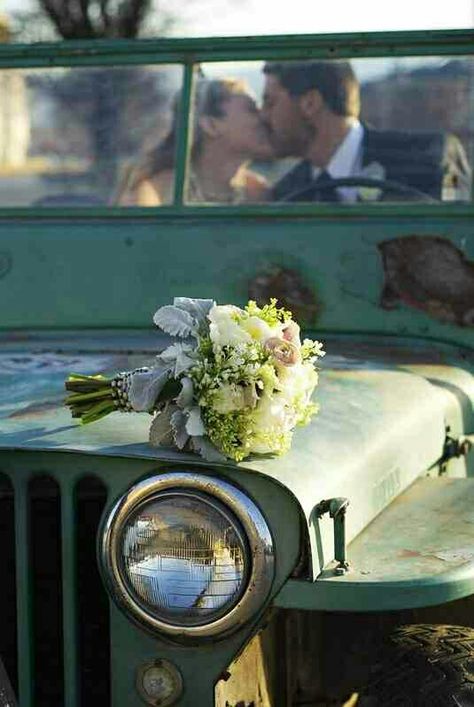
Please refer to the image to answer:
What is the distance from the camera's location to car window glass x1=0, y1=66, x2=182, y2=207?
4168 mm

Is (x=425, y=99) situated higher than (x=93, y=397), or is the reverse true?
(x=425, y=99)

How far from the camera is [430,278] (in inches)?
152

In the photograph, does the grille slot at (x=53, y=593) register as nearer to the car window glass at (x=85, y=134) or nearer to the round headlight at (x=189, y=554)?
the round headlight at (x=189, y=554)

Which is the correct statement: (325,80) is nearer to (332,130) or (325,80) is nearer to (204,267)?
(332,130)

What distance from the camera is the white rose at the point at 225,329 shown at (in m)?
2.55

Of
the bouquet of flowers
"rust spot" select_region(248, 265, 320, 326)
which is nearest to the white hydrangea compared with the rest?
the bouquet of flowers

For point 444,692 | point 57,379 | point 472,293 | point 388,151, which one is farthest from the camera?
point 388,151

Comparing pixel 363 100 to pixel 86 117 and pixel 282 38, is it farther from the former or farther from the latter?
pixel 86 117

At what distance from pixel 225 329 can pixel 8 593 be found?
64cm

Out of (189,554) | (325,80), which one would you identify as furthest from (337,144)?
(189,554)

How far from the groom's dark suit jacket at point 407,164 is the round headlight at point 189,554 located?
1.69 m

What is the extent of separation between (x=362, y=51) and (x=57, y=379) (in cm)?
140

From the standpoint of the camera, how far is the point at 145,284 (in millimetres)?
3945

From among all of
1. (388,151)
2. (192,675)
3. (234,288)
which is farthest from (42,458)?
(388,151)
